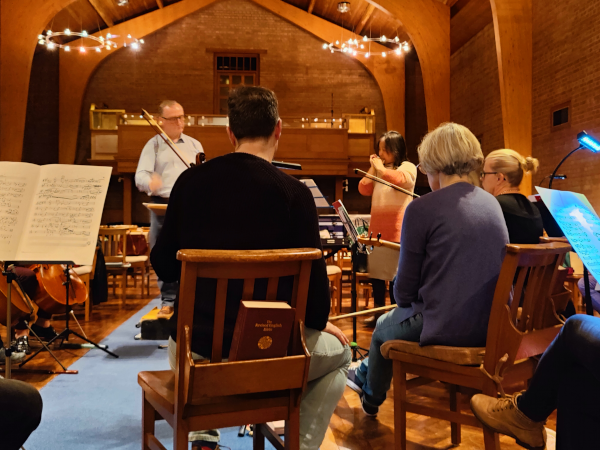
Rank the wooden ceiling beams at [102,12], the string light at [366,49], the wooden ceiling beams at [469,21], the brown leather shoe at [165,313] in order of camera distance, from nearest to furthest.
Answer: the brown leather shoe at [165,313] → the wooden ceiling beams at [469,21] → the string light at [366,49] → the wooden ceiling beams at [102,12]

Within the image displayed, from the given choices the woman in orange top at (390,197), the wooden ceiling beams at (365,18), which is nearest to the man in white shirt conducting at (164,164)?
the woman in orange top at (390,197)

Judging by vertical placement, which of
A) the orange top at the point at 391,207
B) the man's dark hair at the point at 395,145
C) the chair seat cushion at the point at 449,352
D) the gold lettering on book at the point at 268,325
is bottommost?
the chair seat cushion at the point at 449,352

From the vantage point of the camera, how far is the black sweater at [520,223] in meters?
2.44

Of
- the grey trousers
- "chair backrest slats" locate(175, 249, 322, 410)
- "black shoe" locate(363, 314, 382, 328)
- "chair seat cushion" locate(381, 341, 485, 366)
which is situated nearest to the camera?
"chair backrest slats" locate(175, 249, 322, 410)

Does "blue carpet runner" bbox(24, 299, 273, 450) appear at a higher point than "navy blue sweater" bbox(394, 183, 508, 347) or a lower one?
lower

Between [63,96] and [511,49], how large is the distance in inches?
445

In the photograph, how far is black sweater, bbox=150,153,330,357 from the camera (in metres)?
1.44

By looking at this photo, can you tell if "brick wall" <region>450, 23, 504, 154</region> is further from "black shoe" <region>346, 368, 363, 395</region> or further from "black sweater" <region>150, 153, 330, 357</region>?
"black sweater" <region>150, 153, 330, 357</region>

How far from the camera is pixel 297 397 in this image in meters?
1.47

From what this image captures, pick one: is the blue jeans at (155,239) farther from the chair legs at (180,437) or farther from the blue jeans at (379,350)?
the chair legs at (180,437)

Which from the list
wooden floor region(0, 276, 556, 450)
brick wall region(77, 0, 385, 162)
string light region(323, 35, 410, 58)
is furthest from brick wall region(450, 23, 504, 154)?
wooden floor region(0, 276, 556, 450)

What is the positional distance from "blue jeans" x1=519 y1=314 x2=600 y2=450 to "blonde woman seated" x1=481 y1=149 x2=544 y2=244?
1.03 m

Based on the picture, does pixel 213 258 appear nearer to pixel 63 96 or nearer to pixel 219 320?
pixel 219 320

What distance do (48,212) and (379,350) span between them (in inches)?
58.3
